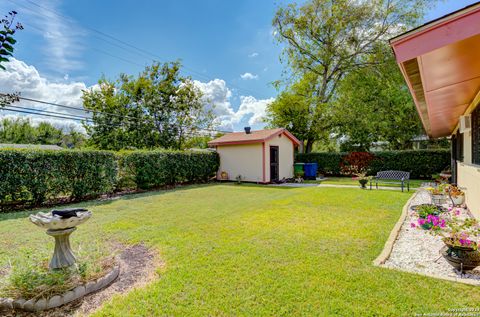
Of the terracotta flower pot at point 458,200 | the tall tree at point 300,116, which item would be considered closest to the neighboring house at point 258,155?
the tall tree at point 300,116

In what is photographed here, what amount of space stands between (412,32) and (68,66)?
1909 centimetres

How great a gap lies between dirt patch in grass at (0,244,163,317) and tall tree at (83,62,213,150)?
21.6 m

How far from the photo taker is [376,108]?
20875 mm

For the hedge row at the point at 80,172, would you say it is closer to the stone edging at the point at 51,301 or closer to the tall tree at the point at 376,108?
the stone edging at the point at 51,301

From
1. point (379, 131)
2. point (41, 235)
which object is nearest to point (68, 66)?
point (41, 235)

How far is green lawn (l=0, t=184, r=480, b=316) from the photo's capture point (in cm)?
261

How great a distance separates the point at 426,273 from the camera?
3.24 m

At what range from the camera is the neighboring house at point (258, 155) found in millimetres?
14227

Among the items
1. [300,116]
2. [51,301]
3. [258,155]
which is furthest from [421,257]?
[300,116]

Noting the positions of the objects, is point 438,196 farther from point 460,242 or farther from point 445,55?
point 445,55

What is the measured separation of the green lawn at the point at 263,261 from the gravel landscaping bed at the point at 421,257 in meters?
0.25

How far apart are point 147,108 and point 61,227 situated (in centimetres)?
2325

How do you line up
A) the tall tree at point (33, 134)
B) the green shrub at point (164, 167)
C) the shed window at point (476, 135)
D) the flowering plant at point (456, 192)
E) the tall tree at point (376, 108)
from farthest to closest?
the tall tree at point (33, 134) → the tall tree at point (376, 108) → the green shrub at point (164, 167) → the flowering plant at point (456, 192) → the shed window at point (476, 135)

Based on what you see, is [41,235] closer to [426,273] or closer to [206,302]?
[206,302]
